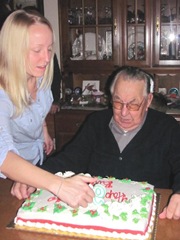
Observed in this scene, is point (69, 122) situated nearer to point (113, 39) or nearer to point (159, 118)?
point (113, 39)

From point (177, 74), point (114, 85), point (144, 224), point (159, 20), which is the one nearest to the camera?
point (144, 224)

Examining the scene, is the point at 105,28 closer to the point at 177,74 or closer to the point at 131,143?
the point at 177,74

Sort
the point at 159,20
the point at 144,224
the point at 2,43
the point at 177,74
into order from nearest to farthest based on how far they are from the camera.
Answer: the point at 144,224 → the point at 2,43 → the point at 159,20 → the point at 177,74

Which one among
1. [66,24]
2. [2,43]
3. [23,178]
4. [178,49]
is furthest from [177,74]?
[23,178]

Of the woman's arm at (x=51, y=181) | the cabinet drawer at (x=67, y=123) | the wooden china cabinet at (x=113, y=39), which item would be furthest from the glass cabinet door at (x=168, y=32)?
the woman's arm at (x=51, y=181)

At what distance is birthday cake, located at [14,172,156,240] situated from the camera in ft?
3.79

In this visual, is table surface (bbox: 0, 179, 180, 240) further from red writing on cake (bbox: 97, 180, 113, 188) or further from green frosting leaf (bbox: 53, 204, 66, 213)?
red writing on cake (bbox: 97, 180, 113, 188)

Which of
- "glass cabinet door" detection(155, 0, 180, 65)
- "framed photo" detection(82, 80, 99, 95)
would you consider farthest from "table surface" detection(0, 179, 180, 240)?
"framed photo" detection(82, 80, 99, 95)

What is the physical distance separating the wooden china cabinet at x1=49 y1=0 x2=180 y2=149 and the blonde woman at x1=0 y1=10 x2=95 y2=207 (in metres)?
1.58

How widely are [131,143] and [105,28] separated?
1.97 metres

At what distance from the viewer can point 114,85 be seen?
175 cm

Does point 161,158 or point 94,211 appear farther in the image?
point 161,158

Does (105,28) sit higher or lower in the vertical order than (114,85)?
higher

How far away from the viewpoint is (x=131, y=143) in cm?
178
